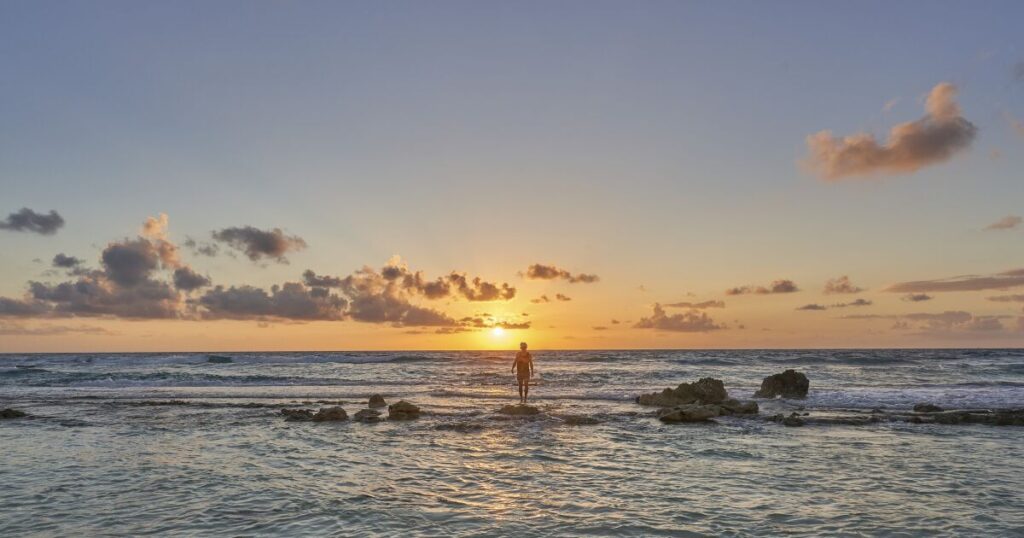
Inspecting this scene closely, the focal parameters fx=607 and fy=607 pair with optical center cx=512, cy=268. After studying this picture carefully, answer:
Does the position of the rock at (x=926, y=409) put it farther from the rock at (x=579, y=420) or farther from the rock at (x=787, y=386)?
the rock at (x=579, y=420)

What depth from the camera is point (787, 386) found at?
38.1 metres

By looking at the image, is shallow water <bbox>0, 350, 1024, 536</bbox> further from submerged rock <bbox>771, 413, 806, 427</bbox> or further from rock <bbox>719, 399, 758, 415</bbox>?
rock <bbox>719, 399, 758, 415</bbox>

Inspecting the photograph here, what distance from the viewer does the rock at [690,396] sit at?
32.7 metres

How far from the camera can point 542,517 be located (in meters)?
10.8

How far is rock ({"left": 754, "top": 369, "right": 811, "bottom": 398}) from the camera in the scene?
37.9m

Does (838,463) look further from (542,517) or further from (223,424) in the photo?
(223,424)

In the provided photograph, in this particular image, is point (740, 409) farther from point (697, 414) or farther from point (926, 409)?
point (926, 409)

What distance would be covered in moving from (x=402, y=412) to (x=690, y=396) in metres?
16.3

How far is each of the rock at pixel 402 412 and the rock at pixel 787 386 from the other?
23420 mm

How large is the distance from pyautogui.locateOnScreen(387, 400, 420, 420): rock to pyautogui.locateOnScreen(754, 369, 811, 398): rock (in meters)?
23.4

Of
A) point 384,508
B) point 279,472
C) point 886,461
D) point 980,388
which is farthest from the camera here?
point 980,388

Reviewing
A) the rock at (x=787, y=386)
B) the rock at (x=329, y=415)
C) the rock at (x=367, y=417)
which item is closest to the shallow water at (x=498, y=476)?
the rock at (x=367, y=417)

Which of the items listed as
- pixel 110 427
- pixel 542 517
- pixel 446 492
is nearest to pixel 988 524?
pixel 542 517

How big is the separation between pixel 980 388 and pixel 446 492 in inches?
2027
